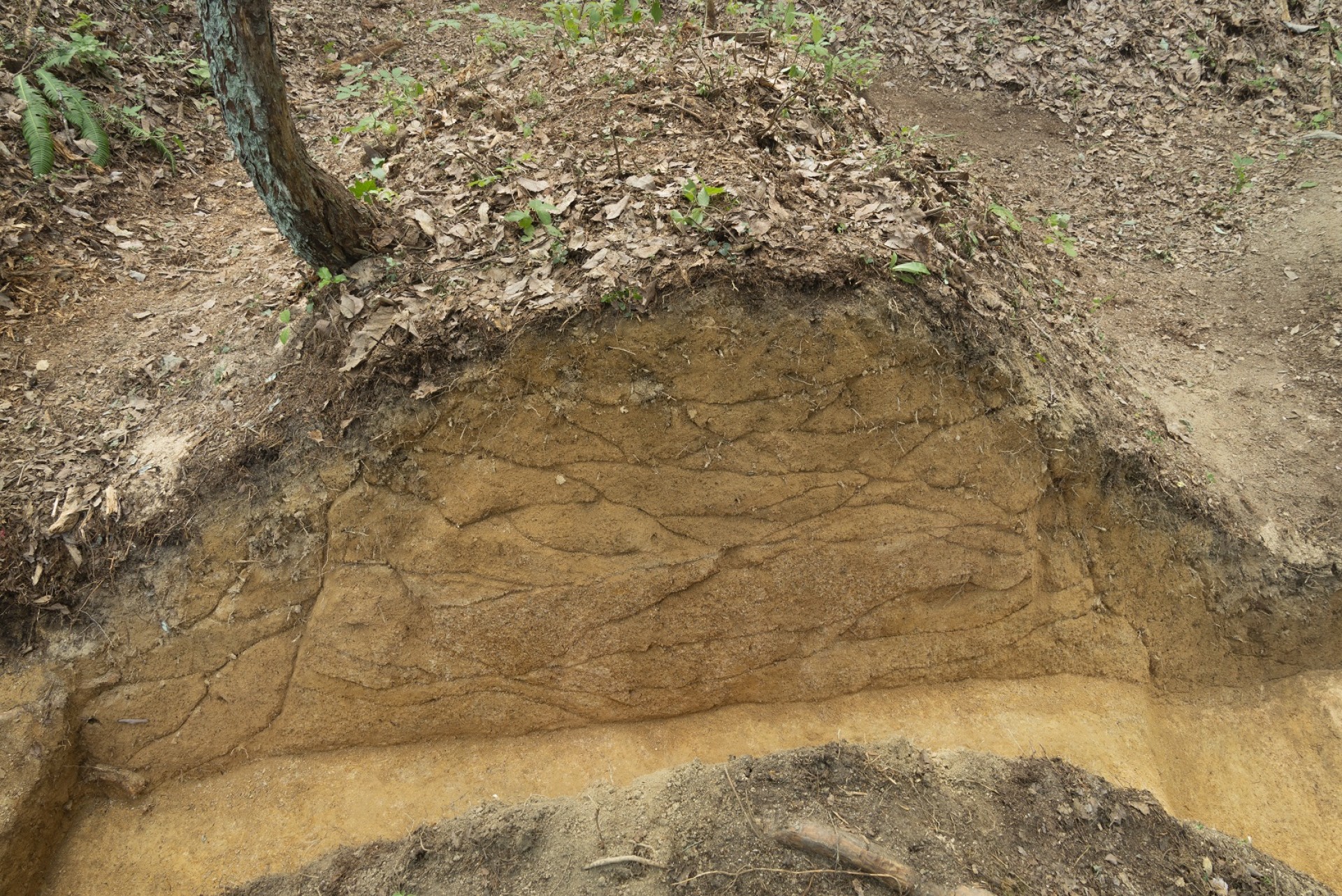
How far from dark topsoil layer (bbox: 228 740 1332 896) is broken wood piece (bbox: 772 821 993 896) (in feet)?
0.16

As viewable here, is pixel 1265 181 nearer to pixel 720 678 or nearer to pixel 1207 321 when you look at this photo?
pixel 1207 321

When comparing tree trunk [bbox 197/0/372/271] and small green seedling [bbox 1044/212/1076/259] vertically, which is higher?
tree trunk [bbox 197/0/372/271]

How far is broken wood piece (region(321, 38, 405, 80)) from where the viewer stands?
754cm

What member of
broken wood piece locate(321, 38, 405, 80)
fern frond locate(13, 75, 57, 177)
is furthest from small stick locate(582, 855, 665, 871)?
broken wood piece locate(321, 38, 405, 80)

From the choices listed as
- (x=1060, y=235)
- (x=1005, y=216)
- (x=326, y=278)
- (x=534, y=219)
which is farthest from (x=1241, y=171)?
(x=326, y=278)

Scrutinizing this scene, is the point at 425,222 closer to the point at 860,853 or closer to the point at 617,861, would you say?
the point at 617,861

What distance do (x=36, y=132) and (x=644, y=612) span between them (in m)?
5.41

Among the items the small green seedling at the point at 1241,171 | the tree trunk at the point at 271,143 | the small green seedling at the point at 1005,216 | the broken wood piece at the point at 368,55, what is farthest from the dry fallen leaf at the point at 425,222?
the small green seedling at the point at 1241,171

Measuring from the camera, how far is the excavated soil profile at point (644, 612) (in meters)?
4.08

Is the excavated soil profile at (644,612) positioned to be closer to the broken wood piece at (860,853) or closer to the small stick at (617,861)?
the small stick at (617,861)

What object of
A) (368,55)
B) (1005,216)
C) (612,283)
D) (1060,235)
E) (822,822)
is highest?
(368,55)

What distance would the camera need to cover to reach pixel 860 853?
3629 mm

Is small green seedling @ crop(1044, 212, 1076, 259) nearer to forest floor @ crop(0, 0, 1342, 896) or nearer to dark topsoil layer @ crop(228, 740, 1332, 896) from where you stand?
forest floor @ crop(0, 0, 1342, 896)

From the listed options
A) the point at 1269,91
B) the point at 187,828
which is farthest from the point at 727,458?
the point at 1269,91
